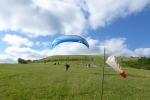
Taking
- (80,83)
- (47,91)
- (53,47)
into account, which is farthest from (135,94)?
(53,47)

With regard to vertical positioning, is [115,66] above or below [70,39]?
below

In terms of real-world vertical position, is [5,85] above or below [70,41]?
below

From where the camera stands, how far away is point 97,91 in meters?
25.8

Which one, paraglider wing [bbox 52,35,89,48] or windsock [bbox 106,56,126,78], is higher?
paraglider wing [bbox 52,35,89,48]

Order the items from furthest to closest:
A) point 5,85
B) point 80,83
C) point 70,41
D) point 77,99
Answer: point 70,41 < point 80,83 < point 5,85 < point 77,99

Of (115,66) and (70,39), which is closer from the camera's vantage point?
(115,66)

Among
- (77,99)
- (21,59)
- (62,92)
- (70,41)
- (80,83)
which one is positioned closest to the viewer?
(77,99)

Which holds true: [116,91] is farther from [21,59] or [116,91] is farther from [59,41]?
[21,59]

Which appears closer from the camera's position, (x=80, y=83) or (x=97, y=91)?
(x=97, y=91)

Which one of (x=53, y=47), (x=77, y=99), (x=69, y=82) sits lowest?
(x=77, y=99)

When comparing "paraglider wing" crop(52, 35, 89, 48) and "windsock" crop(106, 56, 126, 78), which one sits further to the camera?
"paraglider wing" crop(52, 35, 89, 48)

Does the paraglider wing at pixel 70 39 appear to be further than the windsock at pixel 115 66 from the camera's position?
Yes

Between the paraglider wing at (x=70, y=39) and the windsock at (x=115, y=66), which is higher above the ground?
the paraglider wing at (x=70, y=39)

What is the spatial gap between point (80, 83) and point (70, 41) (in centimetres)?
790
